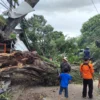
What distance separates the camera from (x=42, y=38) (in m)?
30.6

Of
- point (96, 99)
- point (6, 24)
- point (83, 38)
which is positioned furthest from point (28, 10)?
point (83, 38)

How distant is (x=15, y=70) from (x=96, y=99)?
3471mm

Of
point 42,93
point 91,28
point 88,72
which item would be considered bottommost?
point 42,93

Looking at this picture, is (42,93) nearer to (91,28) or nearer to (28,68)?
(28,68)

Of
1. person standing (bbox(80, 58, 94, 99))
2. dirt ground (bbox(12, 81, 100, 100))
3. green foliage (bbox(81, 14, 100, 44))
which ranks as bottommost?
dirt ground (bbox(12, 81, 100, 100))

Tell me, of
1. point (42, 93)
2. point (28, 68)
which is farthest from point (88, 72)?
point (28, 68)

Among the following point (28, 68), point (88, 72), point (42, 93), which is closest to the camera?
point (88, 72)

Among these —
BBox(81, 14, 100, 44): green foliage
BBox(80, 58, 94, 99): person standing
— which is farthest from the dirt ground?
BBox(81, 14, 100, 44): green foliage

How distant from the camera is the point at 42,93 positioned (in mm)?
10852

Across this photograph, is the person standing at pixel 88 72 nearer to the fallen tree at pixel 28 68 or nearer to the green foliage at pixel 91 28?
the fallen tree at pixel 28 68

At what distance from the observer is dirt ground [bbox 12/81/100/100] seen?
1004 cm

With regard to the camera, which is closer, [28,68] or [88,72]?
[88,72]

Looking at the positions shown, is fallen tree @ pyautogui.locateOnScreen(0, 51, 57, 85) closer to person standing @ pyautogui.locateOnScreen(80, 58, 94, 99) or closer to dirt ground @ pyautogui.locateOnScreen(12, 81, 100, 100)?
dirt ground @ pyautogui.locateOnScreen(12, 81, 100, 100)

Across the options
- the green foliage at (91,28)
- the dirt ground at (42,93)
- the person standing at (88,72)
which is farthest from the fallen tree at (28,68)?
the green foliage at (91,28)
